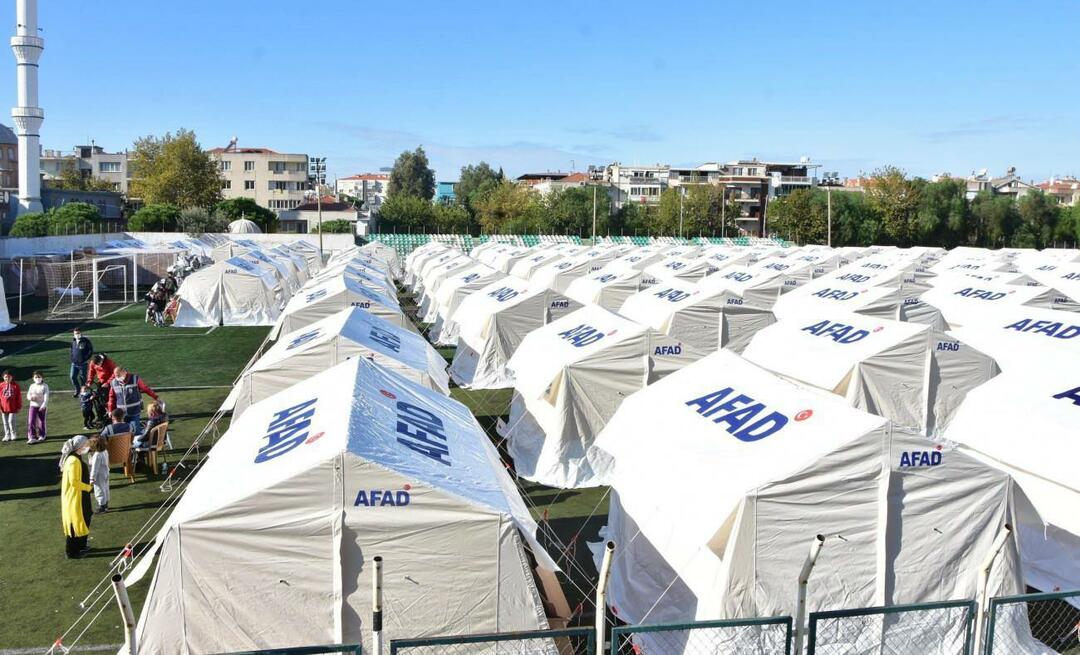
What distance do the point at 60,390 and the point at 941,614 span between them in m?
17.9

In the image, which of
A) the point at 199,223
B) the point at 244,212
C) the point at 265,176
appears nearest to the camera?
the point at 199,223

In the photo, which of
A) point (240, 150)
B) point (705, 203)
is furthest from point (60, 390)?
point (240, 150)

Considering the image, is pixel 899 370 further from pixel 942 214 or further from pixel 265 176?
pixel 265 176

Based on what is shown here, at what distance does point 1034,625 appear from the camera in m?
8.04

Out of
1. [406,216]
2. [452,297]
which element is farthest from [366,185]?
[452,297]

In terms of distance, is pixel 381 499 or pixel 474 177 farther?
pixel 474 177

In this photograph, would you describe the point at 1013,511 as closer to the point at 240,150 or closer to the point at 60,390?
the point at 60,390

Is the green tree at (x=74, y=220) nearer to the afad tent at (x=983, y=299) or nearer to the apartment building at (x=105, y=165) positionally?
the afad tent at (x=983, y=299)

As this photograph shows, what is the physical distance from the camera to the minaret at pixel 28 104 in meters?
60.8

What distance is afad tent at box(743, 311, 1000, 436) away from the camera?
42.6 feet

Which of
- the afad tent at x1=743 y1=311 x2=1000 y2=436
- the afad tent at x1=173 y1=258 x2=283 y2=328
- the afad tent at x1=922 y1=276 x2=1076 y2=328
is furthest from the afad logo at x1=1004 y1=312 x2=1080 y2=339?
the afad tent at x1=173 y1=258 x2=283 y2=328

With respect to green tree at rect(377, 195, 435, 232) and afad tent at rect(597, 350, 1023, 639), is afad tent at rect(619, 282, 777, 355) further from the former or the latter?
green tree at rect(377, 195, 435, 232)

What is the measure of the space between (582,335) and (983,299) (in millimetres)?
11265

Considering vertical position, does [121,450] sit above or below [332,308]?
below
